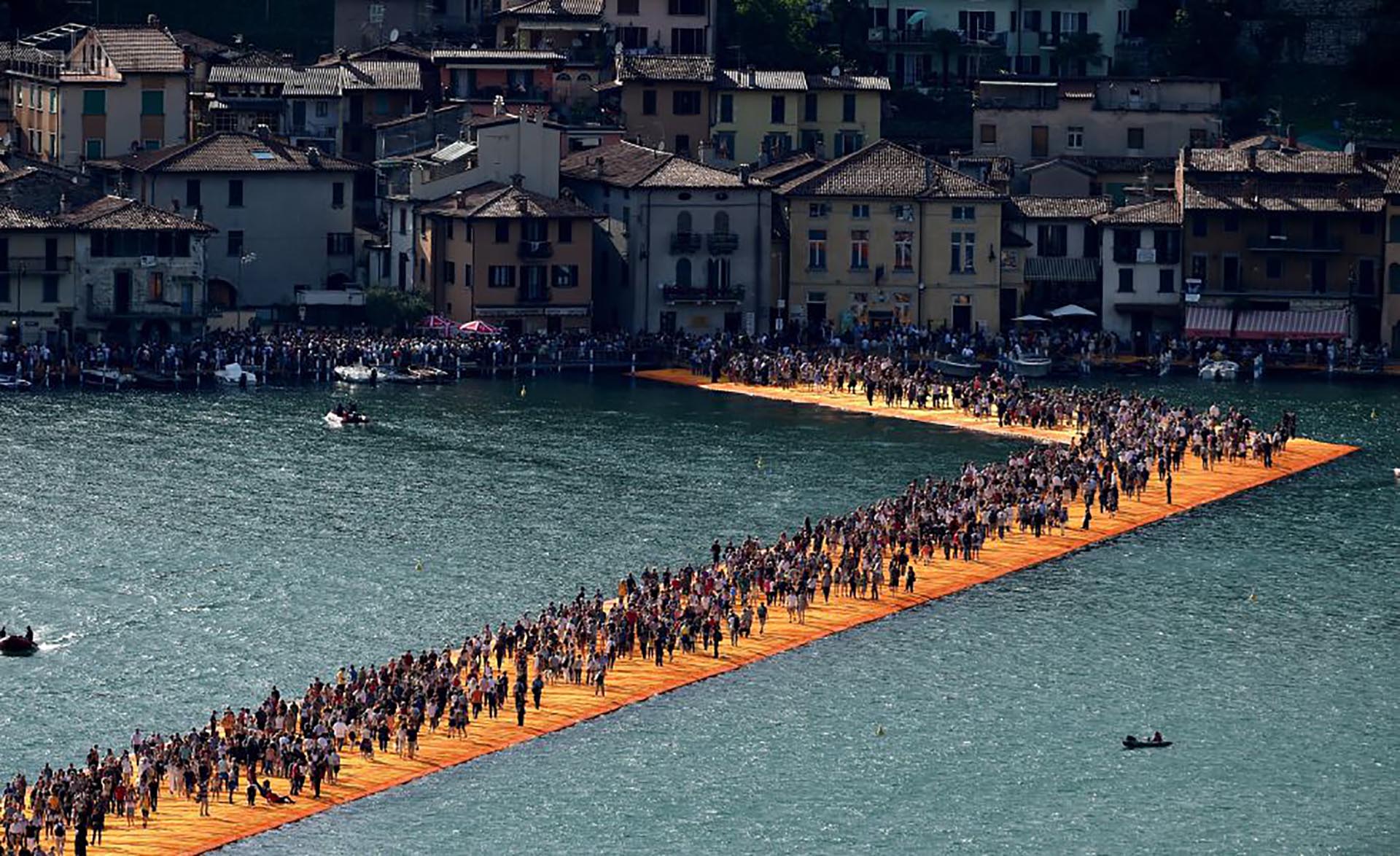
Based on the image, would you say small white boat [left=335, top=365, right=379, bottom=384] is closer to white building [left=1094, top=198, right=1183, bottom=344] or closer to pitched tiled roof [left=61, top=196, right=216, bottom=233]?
pitched tiled roof [left=61, top=196, right=216, bottom=233]

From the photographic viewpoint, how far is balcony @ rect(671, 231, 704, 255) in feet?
591

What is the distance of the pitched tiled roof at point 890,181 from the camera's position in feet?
601

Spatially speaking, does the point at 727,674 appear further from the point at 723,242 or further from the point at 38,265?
the point at 723,242

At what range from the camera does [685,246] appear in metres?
180

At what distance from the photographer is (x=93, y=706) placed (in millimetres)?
101625

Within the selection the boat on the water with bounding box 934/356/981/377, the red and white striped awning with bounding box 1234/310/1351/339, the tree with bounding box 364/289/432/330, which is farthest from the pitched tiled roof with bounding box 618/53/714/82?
the red and white striped awning with bounding box 1234/310/1351/339

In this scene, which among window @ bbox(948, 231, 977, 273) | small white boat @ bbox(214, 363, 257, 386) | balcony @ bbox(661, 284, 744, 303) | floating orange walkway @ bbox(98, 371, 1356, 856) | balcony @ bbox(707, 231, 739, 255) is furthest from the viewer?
window @ bbox(948, 231, 977, 273)

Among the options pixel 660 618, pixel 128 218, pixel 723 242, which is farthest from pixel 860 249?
pixel 660 618

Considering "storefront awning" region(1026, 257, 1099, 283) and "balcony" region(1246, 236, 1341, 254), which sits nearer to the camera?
"balcony" region(1246, 236, 1341, 254)

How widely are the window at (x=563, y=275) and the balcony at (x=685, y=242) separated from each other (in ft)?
16.8

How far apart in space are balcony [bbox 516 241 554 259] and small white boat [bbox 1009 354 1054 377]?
24.2 meters

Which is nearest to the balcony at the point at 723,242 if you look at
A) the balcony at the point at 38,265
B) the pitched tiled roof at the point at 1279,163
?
the pitched tiled roof at the point at 1279,163

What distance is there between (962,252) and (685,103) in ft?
72.7

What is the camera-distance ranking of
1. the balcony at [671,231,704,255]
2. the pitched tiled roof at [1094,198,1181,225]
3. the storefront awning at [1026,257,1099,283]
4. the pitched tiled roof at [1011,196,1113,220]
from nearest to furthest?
the balcony at [671,231,704,255], the pitched tiled roof at [1094,198,1181,225], the storefront awning at [1026,257,1099,283], the pitched tiled roof at [1011,196,1113,220]
